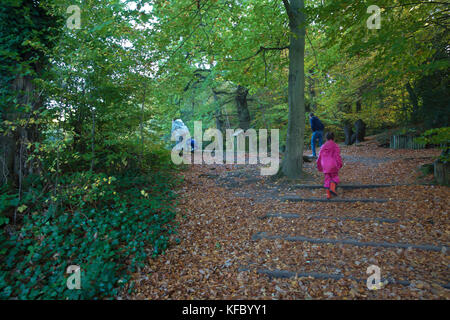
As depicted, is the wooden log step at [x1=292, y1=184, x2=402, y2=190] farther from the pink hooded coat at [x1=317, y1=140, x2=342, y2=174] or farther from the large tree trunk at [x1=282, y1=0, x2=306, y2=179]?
the pink hooded coat at [x1=317, y1=140, x2=342, y2=174]

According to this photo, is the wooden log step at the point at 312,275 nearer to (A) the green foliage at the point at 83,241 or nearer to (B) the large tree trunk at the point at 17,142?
(A) the green foliage at the point at 83,241

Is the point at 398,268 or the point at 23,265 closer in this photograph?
the point at 398,268

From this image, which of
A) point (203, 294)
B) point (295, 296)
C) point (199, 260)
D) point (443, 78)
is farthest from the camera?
point (443, 78)

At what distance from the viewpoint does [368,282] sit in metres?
2.86

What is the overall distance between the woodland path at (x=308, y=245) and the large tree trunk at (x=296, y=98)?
85 centimetres

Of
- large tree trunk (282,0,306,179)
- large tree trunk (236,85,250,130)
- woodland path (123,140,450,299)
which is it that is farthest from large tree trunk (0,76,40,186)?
large tree trunk (236,85,250,130)

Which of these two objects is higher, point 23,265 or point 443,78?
point 443,78

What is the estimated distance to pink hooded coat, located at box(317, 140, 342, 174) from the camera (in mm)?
5637

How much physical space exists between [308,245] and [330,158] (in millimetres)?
2652

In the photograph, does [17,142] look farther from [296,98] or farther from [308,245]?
[296,98]

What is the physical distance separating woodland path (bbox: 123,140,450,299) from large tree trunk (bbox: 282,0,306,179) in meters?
0.85

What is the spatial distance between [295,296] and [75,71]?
16.9ft
